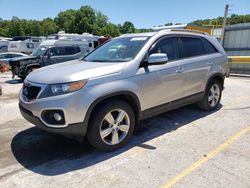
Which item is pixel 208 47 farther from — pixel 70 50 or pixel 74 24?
pixel 74 24

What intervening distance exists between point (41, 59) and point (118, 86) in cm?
977

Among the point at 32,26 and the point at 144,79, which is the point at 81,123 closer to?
the point at 144,79

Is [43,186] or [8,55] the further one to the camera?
[8,55]

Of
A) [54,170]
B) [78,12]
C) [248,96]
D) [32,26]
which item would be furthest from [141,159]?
[32,26]

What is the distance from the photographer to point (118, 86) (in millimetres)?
3697

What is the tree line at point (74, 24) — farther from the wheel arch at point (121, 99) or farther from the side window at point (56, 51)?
the wheel arch at point (121, 99)

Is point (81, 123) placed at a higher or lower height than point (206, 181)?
higher

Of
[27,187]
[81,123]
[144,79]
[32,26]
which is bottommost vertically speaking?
[27,187]

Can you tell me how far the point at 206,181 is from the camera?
10.1 ft

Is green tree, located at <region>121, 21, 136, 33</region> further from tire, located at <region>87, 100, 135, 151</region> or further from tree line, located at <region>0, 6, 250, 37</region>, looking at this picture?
tire, located at <region>87, 100, 135, 151</region>

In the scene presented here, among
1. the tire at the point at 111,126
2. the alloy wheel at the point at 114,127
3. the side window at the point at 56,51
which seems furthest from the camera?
the side window at the point at 56,51

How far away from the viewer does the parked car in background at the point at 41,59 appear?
1194cm

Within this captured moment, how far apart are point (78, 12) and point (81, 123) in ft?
240

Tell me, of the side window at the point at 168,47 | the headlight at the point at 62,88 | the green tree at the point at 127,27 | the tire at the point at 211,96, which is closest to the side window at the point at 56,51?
the tire at the point at 211,96
